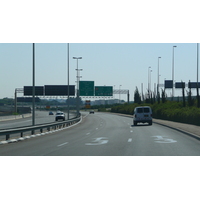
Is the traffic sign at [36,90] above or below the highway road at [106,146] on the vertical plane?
above

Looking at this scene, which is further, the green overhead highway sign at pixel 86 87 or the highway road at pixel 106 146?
the green overhead highway sign at pixel 86 87

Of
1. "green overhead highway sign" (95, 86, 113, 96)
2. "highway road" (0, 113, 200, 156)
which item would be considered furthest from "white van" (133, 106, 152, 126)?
"green overhead highway sign" (95, 86, 113, 96)

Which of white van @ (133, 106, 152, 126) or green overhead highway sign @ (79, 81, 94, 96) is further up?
green overhead highway sign @ (79, 81, 94, 96)

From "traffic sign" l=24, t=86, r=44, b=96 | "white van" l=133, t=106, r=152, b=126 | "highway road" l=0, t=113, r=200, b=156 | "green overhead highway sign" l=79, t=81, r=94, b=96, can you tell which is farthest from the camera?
"green overhead highway sign" l=79, t=81, r=94, b=96

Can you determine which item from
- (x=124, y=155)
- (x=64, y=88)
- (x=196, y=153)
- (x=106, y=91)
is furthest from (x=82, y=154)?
(x=106, y=91)

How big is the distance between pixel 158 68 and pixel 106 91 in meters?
12.3

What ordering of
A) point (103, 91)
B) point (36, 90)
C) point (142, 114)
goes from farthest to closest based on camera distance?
point (103, 91) → point (36, 90) → point (142, 114)

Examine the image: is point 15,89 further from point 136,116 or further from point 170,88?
point 136,116

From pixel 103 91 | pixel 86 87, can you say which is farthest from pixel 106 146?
pixel 103 91

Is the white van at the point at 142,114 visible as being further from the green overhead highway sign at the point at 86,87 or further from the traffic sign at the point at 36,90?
the traffic sign at the point at 36,90

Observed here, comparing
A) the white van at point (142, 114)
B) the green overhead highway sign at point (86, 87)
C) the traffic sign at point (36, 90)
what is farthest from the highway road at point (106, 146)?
the green overhead highway sign at point (86, 87)

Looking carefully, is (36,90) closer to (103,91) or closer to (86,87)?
(86,87)

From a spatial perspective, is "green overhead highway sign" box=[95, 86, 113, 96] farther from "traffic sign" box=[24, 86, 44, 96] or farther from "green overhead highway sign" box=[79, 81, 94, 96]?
"traffic sign" box=[24, 86, 44, 96]

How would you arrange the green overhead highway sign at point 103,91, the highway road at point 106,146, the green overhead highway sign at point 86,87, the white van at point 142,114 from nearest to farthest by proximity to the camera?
the highway road at point 106,146, the white van at point 142,114, the green overhead highway sign at point 86,87, the green overhead highway sign at point 103,91
